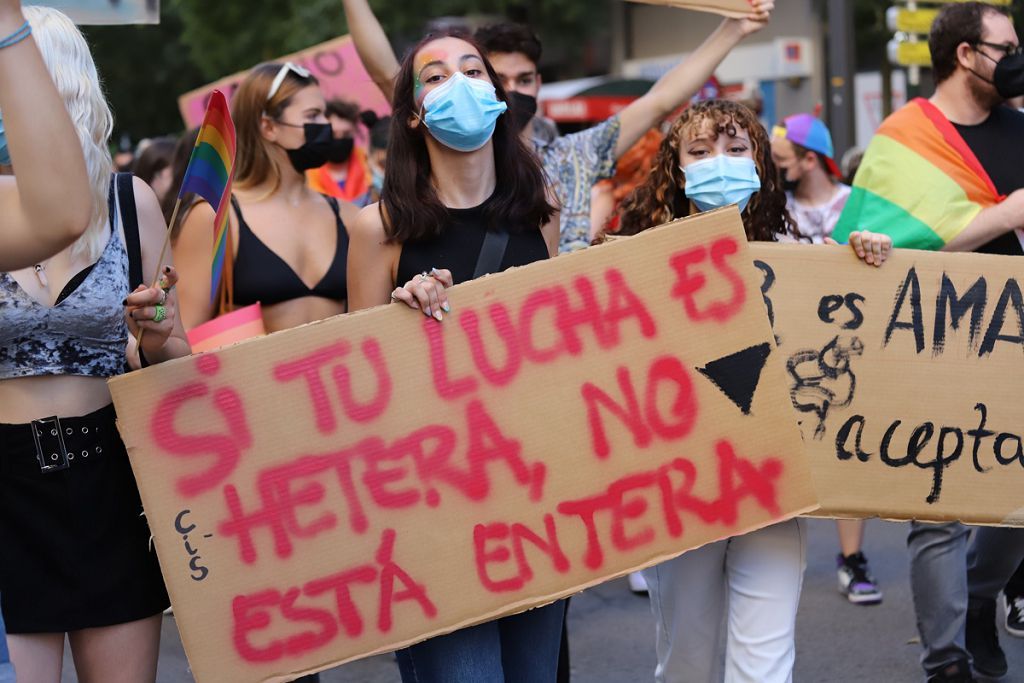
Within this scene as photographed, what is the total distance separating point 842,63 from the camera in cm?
1309

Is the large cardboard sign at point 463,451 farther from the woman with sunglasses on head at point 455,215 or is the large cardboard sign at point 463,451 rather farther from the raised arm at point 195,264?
the raised arm at point 195,264

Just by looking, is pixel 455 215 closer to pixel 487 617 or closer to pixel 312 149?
pixel 487 617

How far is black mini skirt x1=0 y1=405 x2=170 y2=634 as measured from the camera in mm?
2738

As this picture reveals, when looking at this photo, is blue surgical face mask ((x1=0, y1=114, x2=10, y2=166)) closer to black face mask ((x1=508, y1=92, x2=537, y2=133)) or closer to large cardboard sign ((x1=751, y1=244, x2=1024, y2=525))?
large cardboard sign ((x1=751, y1=244, x2=1024, y2=525))

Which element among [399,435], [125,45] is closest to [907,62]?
[399,435]

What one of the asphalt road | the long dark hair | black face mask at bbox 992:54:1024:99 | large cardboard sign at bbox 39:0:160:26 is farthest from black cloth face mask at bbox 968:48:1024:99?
large cardboard sign at bbox 39:0:160:26

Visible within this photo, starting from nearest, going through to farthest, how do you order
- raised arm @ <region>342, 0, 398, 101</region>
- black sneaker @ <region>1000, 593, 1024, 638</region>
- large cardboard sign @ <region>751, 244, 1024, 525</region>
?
large cardboard sign @ <region>751, 244, 1024, 525</region>, raised arm @ <region>342, 0, 398, 101</region>, black sneaker @ <region>1000, 593, 1024, 638</region>

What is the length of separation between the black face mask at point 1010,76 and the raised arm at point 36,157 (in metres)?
2.95

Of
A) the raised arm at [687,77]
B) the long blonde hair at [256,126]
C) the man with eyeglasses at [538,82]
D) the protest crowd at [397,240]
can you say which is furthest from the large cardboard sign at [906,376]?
the long blonde hair at [256,126]

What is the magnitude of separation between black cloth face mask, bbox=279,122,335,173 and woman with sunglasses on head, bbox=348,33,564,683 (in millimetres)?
1339

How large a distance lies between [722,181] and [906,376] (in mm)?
681

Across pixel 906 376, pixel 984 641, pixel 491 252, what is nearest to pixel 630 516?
pixel 491 252

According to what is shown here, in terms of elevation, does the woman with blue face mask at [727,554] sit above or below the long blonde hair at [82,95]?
below

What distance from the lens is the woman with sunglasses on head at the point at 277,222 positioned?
418 centimetres
